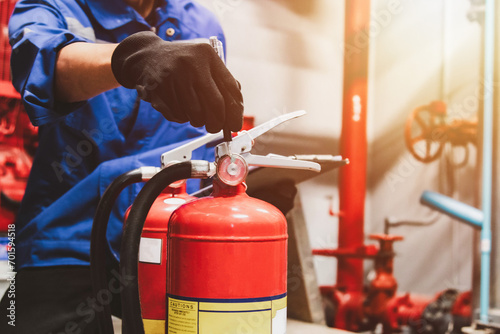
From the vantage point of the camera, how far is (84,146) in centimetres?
107

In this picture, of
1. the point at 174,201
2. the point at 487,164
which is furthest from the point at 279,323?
the point at 487,164

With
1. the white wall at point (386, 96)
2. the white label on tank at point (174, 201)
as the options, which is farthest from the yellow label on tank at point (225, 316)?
the white wall at point (386, 96)

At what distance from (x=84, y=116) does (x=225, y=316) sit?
0.64 meters

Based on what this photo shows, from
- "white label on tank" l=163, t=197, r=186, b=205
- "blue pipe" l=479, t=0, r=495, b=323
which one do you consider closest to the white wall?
"blue pipe" l=479, t=0, r=495, b=323

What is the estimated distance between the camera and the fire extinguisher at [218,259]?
0.60 m

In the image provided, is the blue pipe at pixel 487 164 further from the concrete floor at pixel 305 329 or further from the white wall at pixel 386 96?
the concrete floor at pixel 305 329

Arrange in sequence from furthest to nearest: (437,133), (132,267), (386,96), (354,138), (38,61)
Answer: (386,96) < (437,133) < (354,138) < (38,61) < (132,267)

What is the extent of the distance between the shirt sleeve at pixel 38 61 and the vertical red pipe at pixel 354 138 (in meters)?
1.36

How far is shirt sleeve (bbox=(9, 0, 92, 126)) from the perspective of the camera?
0.82 m

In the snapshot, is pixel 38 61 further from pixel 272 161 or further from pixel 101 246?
pixel 272 161

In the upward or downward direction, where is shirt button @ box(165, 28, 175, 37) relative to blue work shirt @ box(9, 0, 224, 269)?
upward

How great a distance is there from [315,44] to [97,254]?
5.51 ft

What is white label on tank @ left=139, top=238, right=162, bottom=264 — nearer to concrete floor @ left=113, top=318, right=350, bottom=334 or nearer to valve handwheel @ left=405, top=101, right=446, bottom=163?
concrete floor @ left=113, top=318, right=350, bottom=334

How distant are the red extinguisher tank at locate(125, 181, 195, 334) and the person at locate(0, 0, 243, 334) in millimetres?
100
